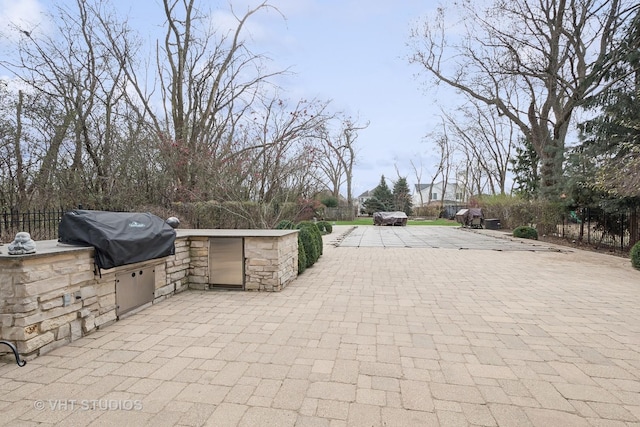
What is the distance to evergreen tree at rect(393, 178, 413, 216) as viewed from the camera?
38.0 metres

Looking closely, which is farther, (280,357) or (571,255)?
Result: (571,255)

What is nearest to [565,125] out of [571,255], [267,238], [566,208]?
[566,208]

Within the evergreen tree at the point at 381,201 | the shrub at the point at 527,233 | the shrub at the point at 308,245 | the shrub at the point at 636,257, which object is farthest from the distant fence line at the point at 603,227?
the evergreen tree at the point at 381,201

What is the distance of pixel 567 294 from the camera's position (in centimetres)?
475

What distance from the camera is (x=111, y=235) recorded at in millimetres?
3104

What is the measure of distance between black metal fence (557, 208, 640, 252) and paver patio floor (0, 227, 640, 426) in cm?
677

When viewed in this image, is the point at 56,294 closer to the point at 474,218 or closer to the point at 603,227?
the point at 603,227

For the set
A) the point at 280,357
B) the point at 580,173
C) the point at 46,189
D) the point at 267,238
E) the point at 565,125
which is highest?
the point at 565,125

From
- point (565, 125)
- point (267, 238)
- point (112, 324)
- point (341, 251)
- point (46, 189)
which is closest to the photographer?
point (112, 324)

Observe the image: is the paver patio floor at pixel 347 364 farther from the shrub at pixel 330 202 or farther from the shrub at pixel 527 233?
the shrub at pixel 330 202

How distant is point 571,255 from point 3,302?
11.2 meters

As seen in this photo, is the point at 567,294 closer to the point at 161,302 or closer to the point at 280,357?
the point at 280,357

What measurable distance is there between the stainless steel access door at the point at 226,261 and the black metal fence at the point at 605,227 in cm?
1087

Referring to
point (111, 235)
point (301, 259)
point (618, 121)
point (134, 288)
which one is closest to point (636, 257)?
point (618, 121)
